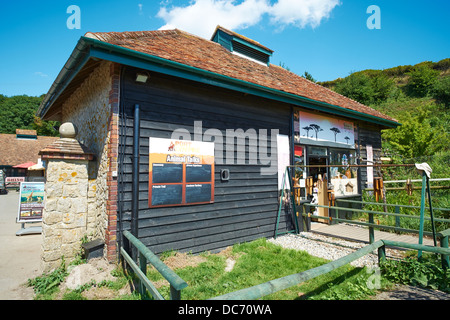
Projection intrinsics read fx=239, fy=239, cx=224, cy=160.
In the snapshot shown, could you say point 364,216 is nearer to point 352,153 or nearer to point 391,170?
point 352,153

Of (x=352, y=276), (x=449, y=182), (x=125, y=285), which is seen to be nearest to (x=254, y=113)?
(x=352, y=276)

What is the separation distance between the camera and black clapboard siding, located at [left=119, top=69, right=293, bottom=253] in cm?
468

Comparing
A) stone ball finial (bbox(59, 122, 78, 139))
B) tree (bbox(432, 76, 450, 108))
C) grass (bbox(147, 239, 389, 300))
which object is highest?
tree (bbox(432, 76, 450, 108))

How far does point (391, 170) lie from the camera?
12969 mm

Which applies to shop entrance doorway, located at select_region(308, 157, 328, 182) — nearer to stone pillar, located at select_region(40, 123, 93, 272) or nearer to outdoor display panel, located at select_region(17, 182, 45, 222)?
stone pillar, located at select_region(40, 123, 93, 272)

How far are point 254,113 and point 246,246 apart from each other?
11.4ft

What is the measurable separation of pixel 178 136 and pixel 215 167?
1181 mm

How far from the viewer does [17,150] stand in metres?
28.8

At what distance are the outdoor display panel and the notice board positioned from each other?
5392mm

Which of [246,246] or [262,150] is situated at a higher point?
[262,150]
